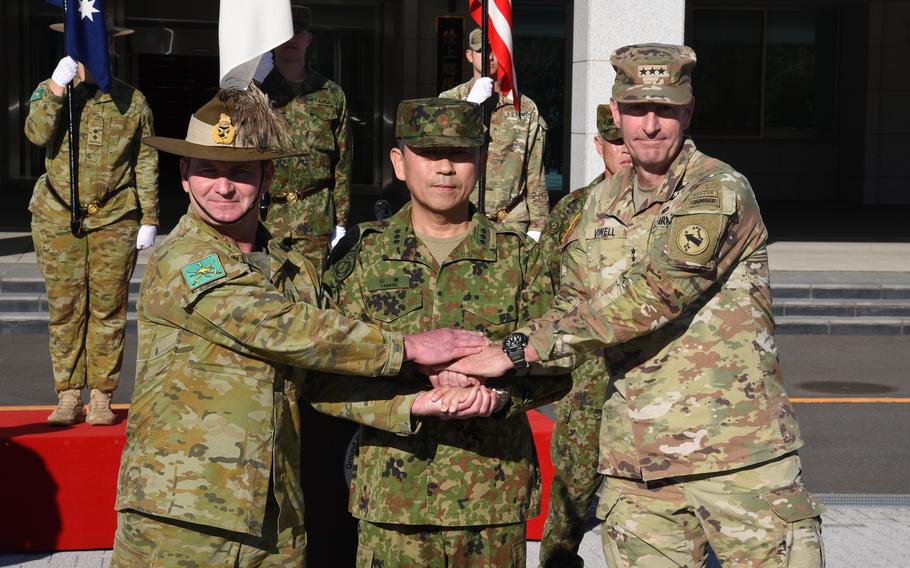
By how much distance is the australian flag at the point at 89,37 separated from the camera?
7.32 m

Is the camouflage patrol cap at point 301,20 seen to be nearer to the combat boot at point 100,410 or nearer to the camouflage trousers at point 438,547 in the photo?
the combat boot at point 100,410

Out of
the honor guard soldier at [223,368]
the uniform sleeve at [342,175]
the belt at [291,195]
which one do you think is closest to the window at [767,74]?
the uniform sleeve at [342,175]

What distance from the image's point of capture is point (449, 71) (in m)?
21.7

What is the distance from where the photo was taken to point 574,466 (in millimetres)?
5734

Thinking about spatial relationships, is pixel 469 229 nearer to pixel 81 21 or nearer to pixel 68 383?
pixel 68 383

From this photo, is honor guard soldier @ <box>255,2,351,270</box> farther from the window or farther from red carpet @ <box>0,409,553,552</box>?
the window

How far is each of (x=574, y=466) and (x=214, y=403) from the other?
2.51m

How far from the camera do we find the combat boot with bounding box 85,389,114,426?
6.69 metres

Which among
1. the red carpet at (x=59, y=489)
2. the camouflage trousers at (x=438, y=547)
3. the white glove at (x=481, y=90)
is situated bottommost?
the red carpet at (x=59, y=489)

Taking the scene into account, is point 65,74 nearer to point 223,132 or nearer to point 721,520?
point 223,132

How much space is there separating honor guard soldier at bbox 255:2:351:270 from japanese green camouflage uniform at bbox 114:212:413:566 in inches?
155

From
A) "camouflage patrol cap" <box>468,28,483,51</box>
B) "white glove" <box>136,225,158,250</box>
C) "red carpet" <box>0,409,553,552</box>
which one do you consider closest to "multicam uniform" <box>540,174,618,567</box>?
"red carpet" <box>0,409,553,552</box>

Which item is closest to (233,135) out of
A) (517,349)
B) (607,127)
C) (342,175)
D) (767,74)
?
(517,349)

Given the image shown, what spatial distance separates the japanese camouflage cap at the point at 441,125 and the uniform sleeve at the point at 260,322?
0.65 metres
